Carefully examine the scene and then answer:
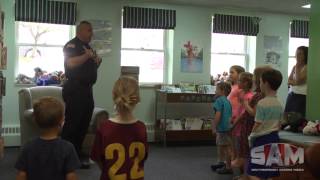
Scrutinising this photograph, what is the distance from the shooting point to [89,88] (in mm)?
4520

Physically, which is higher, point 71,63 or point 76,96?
point 71,63

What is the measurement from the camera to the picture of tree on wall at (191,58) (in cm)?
726

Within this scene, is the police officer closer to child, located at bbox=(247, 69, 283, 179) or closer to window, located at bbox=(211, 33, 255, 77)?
child, located at bbox=(247, 69, 283, 179)

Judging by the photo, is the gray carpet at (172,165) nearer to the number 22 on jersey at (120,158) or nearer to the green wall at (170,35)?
the green wall at (170,35)

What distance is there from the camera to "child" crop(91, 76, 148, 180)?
82.8 inches

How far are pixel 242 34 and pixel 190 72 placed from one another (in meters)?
1.28

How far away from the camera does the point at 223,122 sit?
4.61 m

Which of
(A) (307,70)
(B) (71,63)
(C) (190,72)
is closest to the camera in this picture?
(A) (307,70)

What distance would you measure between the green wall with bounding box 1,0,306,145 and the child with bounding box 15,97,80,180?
4647mm

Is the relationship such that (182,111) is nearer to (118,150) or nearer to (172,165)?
(172,165)

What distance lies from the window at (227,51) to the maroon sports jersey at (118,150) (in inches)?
222

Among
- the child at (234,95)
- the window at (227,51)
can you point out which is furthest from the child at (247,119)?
the window at (227,51)

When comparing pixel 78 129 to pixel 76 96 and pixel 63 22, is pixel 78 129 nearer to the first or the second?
pixel 76 96

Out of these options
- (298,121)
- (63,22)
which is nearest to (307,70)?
(298,121)
